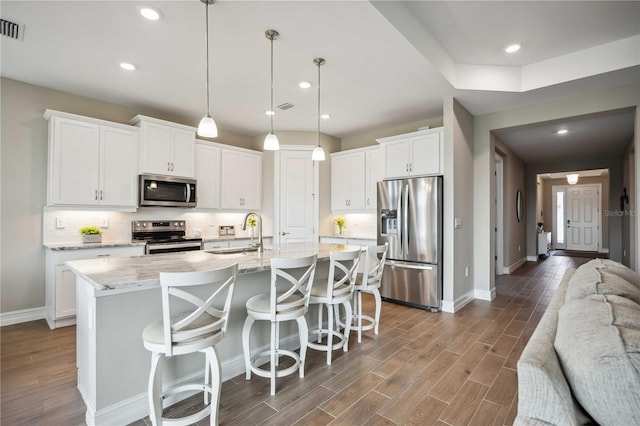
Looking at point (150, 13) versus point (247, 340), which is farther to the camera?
point (150, 13)

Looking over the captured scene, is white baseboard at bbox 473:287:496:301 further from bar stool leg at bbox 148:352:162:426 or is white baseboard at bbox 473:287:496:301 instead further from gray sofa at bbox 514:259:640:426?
bar stool leg at bbox 148:352:162:426

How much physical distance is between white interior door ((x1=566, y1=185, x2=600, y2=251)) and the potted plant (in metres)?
13.4

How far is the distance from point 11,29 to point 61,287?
8.16 feet

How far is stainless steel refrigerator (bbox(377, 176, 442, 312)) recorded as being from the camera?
3965 mm

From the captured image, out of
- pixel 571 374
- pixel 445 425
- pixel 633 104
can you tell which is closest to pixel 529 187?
pixel 633 104

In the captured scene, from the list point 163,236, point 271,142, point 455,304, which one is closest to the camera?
point 271,142

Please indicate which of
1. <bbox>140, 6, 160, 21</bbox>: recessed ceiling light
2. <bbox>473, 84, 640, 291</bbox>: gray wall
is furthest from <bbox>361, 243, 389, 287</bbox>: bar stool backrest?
<bbox>140, 6, 160, 21</bbox>: recessed ceiling light

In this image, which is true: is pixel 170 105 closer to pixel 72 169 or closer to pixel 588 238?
pixel 72 169

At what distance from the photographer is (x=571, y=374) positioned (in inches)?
35.7

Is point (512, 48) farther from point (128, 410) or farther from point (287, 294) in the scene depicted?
point (128, 410)

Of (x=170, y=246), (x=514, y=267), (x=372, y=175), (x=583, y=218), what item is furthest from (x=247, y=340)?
(x=583, y=218)

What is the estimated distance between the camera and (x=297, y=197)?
17.8ft

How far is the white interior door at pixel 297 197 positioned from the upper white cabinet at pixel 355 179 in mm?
447

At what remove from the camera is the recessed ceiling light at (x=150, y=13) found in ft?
7.50
